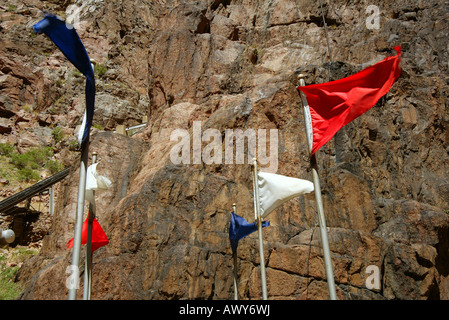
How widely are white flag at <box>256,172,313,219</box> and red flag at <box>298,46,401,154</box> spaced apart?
1.48 meters

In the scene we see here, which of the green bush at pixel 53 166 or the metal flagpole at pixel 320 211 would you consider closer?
the metal flagpole at pixel 320 211

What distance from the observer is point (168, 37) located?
2466 centimetres

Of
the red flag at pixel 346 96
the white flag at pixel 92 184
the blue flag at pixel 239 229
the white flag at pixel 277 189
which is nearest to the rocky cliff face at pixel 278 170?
the blue flag at pixel 239 229

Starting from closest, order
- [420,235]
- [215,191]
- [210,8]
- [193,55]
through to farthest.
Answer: [420,235] → [215,191] → [193,55] → [210,8]

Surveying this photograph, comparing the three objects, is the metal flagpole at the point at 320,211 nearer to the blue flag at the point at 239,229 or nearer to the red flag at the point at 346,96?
the red flag at the point at 346,96

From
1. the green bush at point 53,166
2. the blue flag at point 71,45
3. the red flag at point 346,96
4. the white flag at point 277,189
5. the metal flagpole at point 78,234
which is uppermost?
the green bush at point 53,166

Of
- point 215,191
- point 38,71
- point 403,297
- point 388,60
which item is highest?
point 38,71

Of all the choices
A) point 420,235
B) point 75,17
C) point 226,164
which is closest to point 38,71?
point 75,17

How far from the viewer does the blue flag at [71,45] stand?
8.35m

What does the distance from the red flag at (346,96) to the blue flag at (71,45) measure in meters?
4.62

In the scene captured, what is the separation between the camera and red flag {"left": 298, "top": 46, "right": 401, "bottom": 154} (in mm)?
9031

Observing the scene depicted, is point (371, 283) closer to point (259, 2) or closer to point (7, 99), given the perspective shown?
point (259, 2)

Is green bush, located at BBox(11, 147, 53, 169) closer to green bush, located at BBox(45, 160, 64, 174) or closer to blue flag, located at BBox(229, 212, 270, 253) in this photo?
green bush, located at BBox(45, 160, 64, 174)

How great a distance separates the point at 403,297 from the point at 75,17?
51031 millimetres
